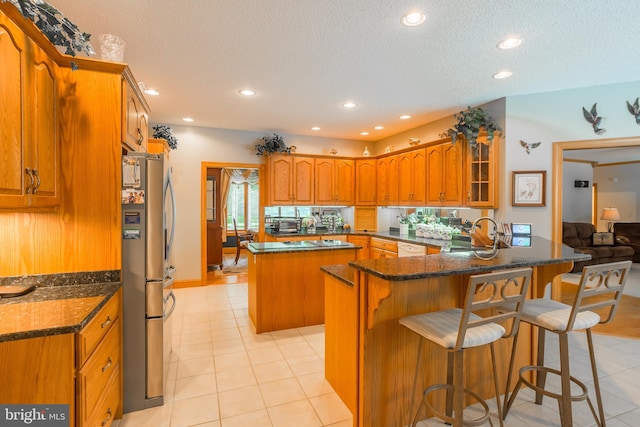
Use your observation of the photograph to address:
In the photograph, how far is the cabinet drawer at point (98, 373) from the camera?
142 cm

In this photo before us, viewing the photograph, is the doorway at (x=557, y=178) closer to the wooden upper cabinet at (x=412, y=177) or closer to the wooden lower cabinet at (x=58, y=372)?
the wooden upper cabinet at (x=412, y=177)

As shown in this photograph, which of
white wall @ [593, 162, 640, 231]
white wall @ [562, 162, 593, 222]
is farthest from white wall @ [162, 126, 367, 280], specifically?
white wall @ [593, 162, 640, 231]

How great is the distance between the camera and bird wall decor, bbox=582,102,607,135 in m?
3.33

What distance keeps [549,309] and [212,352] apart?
9.00 feet

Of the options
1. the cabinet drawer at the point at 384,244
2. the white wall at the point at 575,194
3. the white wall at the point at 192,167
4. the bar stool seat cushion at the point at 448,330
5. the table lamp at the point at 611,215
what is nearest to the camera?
the bar stool seat cushion at the point at 448,330

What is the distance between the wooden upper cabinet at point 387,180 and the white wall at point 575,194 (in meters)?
5.19

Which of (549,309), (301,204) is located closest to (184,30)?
(549,309)

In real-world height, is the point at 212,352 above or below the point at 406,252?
below

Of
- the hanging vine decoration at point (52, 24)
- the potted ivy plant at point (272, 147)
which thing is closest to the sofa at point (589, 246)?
the potted ivy plant at point (272, 147)

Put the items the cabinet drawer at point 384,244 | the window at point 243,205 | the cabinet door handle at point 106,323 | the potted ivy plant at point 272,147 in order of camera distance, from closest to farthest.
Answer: the cabinet door handle at point 106,323 < the cabinet drawer at point 384,244 < the potted ivy plant at point 272,147 < the window at point 243,205

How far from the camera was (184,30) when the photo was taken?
2289 mm

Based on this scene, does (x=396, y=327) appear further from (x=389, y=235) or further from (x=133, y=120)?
(x=389, y=235)

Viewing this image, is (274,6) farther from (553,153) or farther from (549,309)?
(553,153)

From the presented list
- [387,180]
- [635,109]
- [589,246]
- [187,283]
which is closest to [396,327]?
[635,109]
